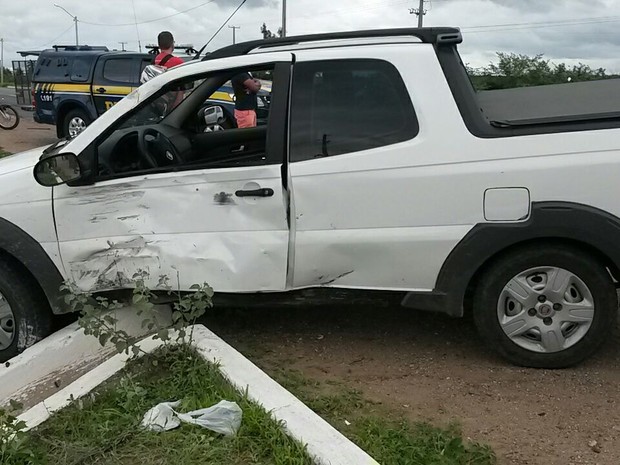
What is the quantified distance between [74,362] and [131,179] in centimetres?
112

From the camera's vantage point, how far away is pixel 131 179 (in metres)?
3.74

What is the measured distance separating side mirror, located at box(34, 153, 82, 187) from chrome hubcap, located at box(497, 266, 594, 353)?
98.9 inches

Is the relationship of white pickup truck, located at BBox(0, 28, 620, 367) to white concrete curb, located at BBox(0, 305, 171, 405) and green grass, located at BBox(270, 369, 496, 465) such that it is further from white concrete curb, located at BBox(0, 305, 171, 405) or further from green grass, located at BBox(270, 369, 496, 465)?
green grass, located at BBox(270, 369, 496, 465)

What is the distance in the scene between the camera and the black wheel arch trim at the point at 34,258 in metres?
3.75

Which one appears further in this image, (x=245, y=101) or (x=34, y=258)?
(x=245, y=101)

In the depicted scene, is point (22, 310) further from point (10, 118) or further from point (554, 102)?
point (10, 118)

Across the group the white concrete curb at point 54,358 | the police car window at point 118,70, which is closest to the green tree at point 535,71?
the police car window at point 118,70

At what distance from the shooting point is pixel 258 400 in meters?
2.95

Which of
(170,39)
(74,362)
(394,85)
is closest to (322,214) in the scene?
(394,85)

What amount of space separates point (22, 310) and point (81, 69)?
11.6m

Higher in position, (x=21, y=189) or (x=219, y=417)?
(x=21, y=189)


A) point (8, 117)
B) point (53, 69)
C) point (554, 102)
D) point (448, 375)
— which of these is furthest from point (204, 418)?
point (8, 117)

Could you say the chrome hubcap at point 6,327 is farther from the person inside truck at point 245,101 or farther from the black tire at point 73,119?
the black tire at point 73,119

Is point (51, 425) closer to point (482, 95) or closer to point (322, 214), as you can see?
point (322, 214)
